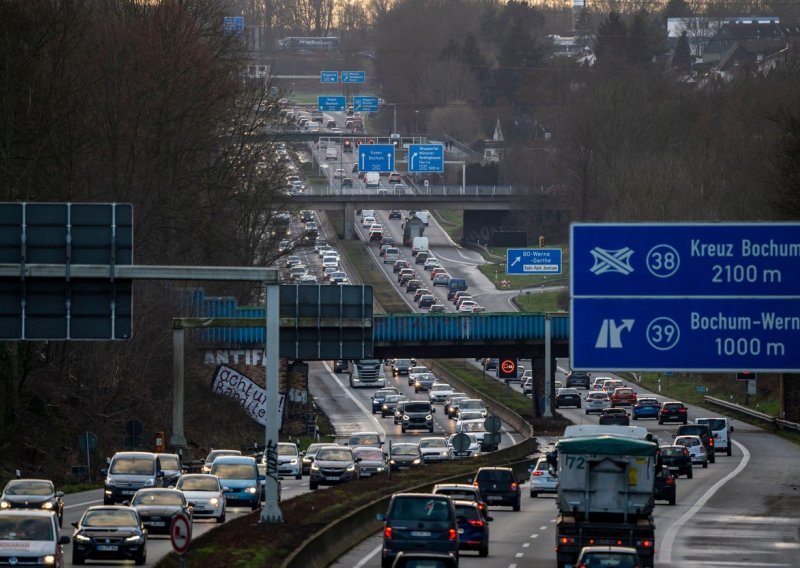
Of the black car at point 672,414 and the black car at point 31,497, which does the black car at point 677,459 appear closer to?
the black car at point 672,414

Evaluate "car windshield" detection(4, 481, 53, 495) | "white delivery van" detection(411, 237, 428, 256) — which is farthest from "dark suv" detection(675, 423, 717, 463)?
"white delivery van" detection(411, 237, 428, 256)

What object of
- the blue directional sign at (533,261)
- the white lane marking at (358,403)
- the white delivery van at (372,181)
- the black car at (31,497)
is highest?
the white delivery van at (372,181)

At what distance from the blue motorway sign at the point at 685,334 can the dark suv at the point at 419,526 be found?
23.1 feet

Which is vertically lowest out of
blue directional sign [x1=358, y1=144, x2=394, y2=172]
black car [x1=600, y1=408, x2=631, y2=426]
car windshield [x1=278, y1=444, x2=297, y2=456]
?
black car [x1=600, y1=408, x2=631, y2=426]

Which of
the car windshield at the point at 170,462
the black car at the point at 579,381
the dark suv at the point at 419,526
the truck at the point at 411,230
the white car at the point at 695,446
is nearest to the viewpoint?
the dark suv at the point at 419,526

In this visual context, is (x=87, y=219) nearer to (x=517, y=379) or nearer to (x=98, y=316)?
(x=98, y=316)

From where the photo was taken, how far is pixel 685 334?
2764 cm

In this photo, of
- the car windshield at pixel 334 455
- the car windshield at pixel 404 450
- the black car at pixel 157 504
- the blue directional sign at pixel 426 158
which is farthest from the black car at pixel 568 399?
the black car at pixel 157 504

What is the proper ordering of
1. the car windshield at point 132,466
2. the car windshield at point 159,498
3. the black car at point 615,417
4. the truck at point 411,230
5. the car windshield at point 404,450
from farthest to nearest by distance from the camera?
the truck at point 411,230 → the black car at point 615,417 → the car windshield at point 404,450 → the car windshield at point 132,466 → the car windshield at point 159,498

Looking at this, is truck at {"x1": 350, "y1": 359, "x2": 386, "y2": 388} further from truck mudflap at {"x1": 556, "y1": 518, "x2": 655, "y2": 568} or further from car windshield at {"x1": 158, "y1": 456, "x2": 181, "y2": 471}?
truck mudflap at {"x1": 556, "y1": 518, "x2": 655, "y2": 568}

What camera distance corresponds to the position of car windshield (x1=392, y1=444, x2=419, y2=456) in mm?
63684

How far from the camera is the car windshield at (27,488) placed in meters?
39.2

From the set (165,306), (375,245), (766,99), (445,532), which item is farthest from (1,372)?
(375,245)

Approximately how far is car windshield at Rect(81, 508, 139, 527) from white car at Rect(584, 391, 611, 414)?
61.7 metres
